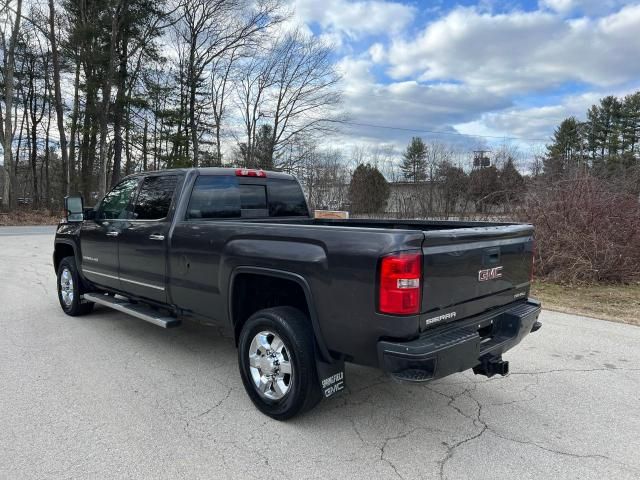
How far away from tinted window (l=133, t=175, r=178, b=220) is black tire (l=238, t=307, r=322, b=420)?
1.86 metres

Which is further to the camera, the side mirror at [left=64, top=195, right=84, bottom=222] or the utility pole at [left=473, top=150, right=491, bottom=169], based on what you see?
the utility pole at [left=473, top=150, right=491, bottom=169]

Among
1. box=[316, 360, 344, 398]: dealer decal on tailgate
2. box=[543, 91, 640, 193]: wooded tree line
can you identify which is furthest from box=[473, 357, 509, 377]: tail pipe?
box=[543, 91, 640, 193]: wooded tree line

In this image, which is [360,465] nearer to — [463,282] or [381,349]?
[381,349]

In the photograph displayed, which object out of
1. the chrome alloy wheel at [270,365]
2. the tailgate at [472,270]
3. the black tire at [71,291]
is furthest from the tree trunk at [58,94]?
the tailgate at [472,270]

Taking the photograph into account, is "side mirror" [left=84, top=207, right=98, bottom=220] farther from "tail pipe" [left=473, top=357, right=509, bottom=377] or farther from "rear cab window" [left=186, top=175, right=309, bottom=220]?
"tail pipe" [left=473, top=357, right=509, bottom=377]

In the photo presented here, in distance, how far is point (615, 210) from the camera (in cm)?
971

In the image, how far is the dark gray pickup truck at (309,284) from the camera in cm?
289

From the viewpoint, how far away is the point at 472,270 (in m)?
3.30

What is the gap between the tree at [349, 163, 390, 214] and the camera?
2356cm

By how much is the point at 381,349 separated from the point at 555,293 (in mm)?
7076

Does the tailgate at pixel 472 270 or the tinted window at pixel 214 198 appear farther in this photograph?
the tinted window at pixel 214 198

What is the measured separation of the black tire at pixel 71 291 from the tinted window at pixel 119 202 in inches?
44.0

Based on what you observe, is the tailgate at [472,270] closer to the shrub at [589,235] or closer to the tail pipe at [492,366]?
the tail pipe at [492,366]

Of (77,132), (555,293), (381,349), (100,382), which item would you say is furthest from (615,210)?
(77,132)
